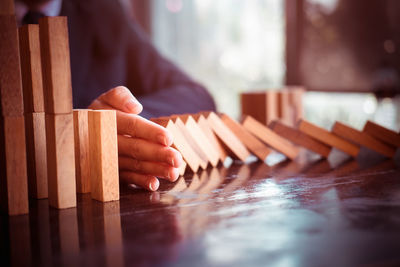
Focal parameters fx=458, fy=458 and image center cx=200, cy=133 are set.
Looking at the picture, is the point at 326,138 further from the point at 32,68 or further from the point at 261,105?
the point at 32,68

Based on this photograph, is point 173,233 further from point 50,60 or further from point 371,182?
point 371,182

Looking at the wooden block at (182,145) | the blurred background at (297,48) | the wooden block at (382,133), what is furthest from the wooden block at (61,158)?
the blurred background at (297,48)

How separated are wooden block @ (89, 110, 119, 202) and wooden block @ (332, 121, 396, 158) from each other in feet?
2.07

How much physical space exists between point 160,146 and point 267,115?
34.4 inches

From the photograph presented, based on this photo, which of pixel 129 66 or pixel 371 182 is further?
pixel 129 66

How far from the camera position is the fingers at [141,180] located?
80cm

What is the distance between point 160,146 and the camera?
2.60 feet

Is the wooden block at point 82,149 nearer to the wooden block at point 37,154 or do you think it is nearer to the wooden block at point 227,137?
the wooden block at point 37,154

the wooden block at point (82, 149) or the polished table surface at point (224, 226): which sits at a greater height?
the wooden block at point (82, 149)

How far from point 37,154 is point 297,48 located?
2733 millimetres

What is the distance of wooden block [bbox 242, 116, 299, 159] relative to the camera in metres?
1.14

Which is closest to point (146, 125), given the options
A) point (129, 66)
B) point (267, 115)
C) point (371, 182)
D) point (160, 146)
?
point (160, 146)

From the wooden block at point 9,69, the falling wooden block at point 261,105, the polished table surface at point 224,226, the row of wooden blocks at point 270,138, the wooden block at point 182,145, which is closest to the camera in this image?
the polished table surface at point 224,226

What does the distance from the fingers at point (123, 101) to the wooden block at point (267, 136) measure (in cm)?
37
